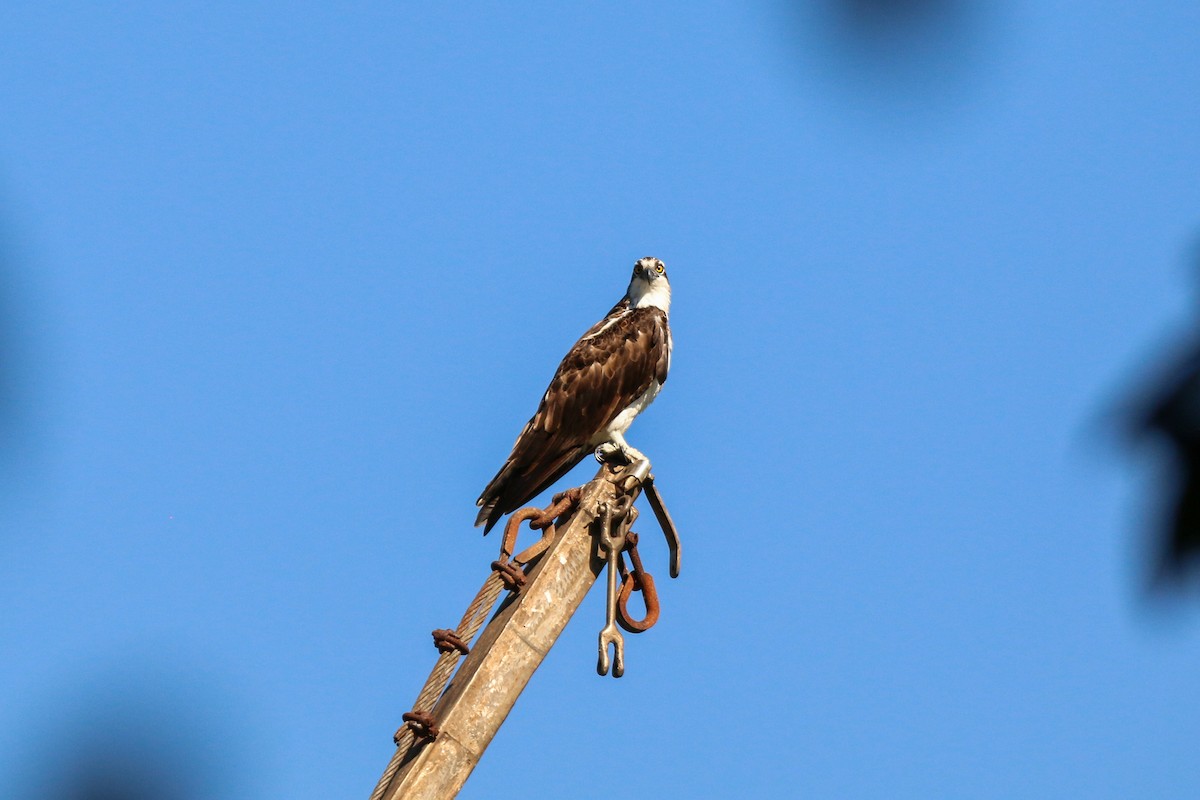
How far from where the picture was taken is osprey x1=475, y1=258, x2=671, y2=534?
9625 mm

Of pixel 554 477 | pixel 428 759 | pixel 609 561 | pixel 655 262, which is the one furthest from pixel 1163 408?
pixel 655 262

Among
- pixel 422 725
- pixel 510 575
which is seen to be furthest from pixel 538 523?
pixel 422 725

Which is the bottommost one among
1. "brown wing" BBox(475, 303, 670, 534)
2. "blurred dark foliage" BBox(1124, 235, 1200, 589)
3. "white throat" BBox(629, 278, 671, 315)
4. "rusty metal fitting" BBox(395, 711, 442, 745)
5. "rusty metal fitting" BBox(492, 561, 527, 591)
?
"blurred dark foliage" BBox(1124, 235, 1200, 589)

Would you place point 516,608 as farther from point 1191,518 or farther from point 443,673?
point 1191,518

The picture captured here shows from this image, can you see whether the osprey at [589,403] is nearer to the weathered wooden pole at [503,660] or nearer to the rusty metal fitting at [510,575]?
the weathered wooden pole at [503,660]

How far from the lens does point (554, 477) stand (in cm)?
992

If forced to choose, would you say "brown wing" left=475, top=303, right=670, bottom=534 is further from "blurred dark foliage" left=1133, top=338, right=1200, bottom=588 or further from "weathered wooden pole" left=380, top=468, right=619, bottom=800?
Answer: "blurred dark foliage" left=1133, top=338, right=1200, bottom=588

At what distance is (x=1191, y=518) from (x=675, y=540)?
477 cm

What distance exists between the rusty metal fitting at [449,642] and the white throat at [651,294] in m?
6.78

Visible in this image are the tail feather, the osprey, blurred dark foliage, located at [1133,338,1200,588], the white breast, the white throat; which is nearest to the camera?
blurred dark foliage, located at [1133,338,1200,588]

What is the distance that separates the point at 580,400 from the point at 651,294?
2.03 m

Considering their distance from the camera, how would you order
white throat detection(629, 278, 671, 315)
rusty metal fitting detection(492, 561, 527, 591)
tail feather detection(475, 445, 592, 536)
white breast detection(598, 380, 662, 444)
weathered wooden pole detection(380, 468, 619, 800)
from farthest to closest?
white throat detection(629, 278, 671, 315), white breast detection(598, 380, 662, 444), tail feather detection(475, 445, 592, 536), rusty metal fitting detection(492, 561, 527, 591), weathered wooden pole detection(380, 468, 619, 800)

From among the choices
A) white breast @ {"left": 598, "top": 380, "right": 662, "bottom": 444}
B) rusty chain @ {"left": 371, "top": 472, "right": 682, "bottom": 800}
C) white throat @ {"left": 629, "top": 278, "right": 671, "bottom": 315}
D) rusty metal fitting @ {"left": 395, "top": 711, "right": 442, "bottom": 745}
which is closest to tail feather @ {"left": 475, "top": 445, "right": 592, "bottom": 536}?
white breast @ {"left": 598, "top": 380, "right": 662, "bottom": 444}

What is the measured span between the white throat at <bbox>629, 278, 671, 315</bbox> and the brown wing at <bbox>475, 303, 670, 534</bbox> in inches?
12.5
